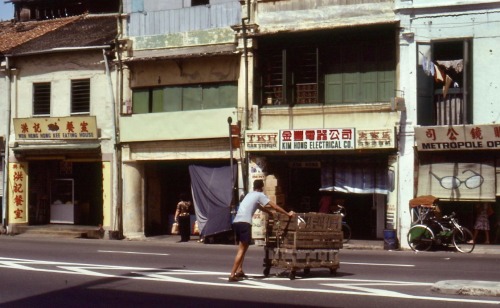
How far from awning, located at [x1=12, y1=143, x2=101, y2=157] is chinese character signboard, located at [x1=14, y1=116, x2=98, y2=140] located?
0.32 metres

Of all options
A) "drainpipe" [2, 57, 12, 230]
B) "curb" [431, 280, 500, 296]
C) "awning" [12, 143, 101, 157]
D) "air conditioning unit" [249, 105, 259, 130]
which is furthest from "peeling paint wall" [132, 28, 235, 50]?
"curb" [431, 280, 500, 296]

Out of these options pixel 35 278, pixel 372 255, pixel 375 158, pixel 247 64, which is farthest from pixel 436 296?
pixel 247 64

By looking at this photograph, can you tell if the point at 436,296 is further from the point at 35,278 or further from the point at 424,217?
the point at 424,217

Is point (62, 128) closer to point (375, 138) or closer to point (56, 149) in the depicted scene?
point (56, 149)

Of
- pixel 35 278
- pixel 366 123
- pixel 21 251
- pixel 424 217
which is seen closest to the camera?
pixel 35 278

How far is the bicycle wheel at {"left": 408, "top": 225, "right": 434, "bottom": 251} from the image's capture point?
25161mm

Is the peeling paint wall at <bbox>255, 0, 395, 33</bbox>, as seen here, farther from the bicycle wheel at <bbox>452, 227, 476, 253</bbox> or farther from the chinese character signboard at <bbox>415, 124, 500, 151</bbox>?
the bicycle wheel at <bbox>452, 227, 476, 253</bbox>

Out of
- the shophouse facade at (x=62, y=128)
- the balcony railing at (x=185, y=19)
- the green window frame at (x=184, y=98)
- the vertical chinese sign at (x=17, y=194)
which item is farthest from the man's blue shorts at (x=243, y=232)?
the vertical chinese sign at (x=17, y=194)

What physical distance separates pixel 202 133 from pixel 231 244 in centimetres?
404

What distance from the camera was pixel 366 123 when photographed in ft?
90.9

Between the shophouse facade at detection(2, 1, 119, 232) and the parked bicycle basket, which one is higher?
the shophouse facade at detection(2, 1, 119, 232)

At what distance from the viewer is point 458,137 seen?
85.3 ft

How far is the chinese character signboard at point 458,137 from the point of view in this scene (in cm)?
2555

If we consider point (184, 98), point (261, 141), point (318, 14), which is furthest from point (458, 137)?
point (184, 98)
